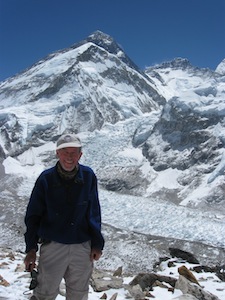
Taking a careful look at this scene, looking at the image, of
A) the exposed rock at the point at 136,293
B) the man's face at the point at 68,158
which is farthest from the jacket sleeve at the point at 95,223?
the exposed rock at the point at 136,293

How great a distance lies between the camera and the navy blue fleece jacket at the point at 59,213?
13.5 ft

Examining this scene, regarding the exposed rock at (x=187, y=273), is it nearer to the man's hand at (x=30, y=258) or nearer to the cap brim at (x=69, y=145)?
the man's hand at (x=30, y=258)

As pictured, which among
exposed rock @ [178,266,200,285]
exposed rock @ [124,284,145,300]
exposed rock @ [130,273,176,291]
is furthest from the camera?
exposed rock @ [178,266,200,285]

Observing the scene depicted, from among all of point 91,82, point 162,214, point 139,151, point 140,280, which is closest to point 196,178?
point 139,151

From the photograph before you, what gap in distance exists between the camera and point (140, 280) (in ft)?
28.4

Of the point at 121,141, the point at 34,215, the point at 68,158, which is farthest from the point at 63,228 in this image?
the point at 121,141

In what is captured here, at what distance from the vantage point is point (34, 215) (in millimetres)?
4160

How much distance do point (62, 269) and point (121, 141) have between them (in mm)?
70398

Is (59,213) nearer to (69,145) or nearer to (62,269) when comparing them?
(62,269)

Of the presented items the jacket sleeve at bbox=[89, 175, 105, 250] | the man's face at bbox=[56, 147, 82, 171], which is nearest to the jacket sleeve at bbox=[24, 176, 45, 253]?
the man's face at bbox=[56, 147, 82, 171]

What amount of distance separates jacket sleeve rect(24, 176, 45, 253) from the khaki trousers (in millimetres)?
130

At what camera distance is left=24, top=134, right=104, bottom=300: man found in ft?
13.5

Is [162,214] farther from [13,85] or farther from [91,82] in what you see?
[13,85]

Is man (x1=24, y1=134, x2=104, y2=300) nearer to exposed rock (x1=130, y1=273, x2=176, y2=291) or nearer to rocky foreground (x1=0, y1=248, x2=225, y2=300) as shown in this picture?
rocky foreground (x1=0, y1=248, x2=225, y2=300)
